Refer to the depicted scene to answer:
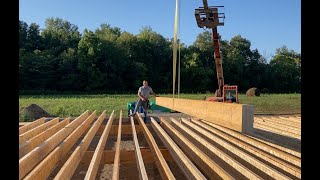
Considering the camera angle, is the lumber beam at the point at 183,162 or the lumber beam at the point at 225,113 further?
the lumber beam at the point at 225,113

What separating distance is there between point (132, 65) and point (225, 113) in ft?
172

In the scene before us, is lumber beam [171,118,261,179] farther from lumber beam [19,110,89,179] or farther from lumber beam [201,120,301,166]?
lumber beam [19,110,89,179]

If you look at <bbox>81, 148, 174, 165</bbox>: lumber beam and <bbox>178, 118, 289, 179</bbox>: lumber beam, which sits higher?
<bbox>178, 118, 289, 179</bbox>: lumber beam

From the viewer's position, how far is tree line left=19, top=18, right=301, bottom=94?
51344 mm

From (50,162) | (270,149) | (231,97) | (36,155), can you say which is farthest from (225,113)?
(231,97)

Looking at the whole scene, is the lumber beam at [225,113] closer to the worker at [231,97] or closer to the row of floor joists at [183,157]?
the row of floor joists at [183,157]

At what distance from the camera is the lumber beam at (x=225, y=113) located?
4797mm

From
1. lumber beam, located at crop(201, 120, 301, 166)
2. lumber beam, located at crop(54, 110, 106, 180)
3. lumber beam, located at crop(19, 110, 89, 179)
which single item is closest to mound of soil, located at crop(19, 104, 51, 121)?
lumber beam, located at crop(19, 110, 89, 179)

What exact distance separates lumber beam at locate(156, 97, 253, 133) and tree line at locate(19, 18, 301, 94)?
4271 centimetres

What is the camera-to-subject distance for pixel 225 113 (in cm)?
548

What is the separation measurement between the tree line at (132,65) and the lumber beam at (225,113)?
42.7 meters

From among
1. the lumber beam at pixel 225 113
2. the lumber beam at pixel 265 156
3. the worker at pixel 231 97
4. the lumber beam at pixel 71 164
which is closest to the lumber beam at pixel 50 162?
the lumber beam at pixel 71 164
